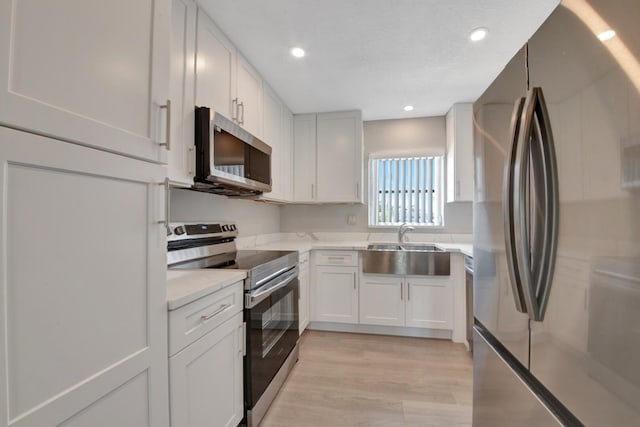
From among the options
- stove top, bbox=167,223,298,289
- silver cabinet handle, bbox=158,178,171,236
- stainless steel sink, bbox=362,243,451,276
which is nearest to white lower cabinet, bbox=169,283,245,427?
→ stove top, bbox=167,223,298,289

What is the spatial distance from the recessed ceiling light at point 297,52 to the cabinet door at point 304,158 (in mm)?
1166

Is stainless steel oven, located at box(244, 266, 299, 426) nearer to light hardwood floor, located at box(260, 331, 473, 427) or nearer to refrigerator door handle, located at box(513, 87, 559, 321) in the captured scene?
light hardwood floor, located at box(260, 331, 473, 427)

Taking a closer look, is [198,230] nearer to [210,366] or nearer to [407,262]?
[210,366]

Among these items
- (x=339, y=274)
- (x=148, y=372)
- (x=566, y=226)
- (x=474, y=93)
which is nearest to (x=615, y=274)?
(x=566, y=226)

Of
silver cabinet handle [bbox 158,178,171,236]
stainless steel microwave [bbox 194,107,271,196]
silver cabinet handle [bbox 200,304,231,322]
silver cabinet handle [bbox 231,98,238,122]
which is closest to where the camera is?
silver cabinet handle [bbox 158,178,171,236]

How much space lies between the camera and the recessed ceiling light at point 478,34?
1.80 m

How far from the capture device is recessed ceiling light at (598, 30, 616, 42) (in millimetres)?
581

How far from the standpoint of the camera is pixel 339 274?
2895mm

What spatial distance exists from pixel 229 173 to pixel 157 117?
810 millimetres

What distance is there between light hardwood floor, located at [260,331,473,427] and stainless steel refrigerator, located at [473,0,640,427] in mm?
871

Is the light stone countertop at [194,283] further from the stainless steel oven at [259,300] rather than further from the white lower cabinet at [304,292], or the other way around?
the white lower cabinet at [304,292]

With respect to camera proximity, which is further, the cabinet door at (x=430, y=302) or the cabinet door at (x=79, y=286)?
the cabinet door at (x=430, y=302)

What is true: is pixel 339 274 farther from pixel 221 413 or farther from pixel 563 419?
pixel 563 419

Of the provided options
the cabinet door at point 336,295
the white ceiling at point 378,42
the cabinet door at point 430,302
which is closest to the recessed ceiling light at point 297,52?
the white ceiling at point 378,42
